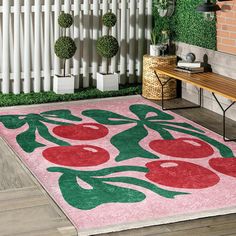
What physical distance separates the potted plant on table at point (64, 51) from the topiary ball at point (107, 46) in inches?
12.4

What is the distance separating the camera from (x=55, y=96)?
7.84 metres

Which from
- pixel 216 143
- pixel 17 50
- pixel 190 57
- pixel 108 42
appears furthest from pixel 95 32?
pixel 216 143

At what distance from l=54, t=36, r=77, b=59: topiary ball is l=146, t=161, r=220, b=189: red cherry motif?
2582mm

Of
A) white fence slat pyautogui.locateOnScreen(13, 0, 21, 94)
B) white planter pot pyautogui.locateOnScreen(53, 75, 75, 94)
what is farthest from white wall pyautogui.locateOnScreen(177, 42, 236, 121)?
white fence slat pyautogui.locateOnScreen(13, 0, 21, 94)

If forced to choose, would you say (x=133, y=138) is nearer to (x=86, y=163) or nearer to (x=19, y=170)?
(x=86, y=163)

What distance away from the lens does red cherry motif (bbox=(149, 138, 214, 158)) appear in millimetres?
5898

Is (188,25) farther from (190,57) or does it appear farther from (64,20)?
(64,20)

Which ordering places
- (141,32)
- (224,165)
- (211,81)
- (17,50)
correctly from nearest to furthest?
(224,165), (211,81), (17,50), (141,32)

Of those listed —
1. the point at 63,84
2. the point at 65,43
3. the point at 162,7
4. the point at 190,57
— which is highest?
the point at 162,7

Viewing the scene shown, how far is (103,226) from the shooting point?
14.3 feet

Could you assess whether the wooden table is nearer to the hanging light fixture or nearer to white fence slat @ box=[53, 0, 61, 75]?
the hanging light fixture

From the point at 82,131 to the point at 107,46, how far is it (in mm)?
1709

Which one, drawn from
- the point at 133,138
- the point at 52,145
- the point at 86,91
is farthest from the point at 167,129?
the point at 86,91

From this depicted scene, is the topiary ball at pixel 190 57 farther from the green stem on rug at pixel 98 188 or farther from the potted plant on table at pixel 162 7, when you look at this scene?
the green stem on rug at pixel 98 188
